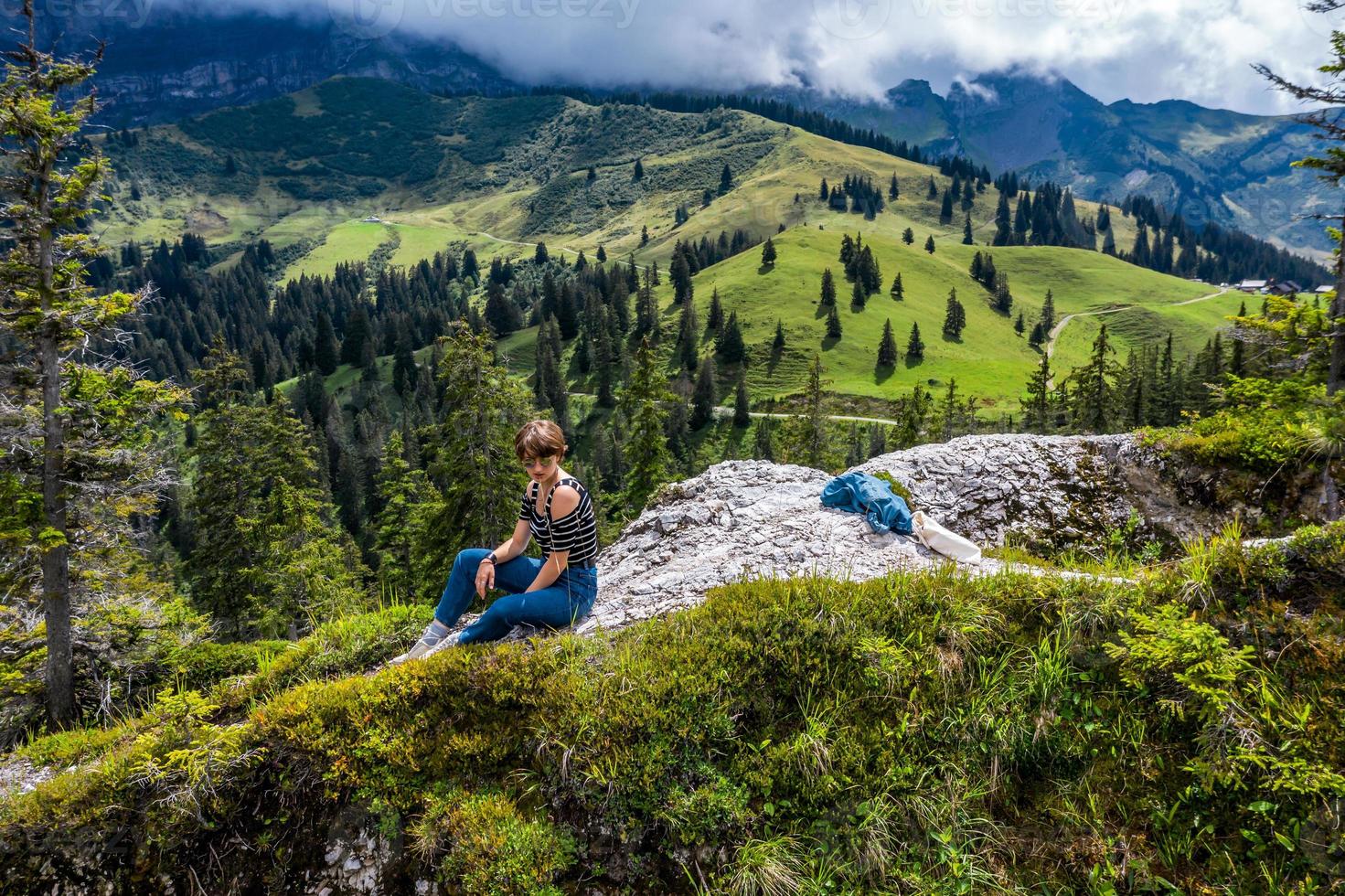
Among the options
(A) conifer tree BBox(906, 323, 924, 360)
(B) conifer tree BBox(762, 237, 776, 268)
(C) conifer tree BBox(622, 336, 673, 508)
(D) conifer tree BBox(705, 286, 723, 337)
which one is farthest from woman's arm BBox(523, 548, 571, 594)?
(B) conifer tree BBox(762, 237, 776, 268)

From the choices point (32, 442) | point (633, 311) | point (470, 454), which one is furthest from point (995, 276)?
point (32, 442)

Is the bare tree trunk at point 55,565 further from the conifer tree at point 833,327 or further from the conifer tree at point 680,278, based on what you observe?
the conifer tree at point 680,278

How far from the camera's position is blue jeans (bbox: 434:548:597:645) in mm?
6871

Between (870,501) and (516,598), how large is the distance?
6.39 meters

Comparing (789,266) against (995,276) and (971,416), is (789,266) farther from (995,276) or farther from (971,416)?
(971,416)

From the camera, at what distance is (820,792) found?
467cm

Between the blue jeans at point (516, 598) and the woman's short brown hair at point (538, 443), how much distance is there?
4.14ft

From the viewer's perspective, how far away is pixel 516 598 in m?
6.91

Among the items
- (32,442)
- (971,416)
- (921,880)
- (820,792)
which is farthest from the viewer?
(971,416)

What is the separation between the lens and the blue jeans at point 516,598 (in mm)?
6871

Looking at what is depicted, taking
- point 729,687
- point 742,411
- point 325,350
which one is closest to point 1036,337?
point 742,411

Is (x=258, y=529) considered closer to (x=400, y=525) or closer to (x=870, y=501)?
(x=400, y=525)

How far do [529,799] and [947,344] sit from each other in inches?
5883

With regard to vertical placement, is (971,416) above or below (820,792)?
below
